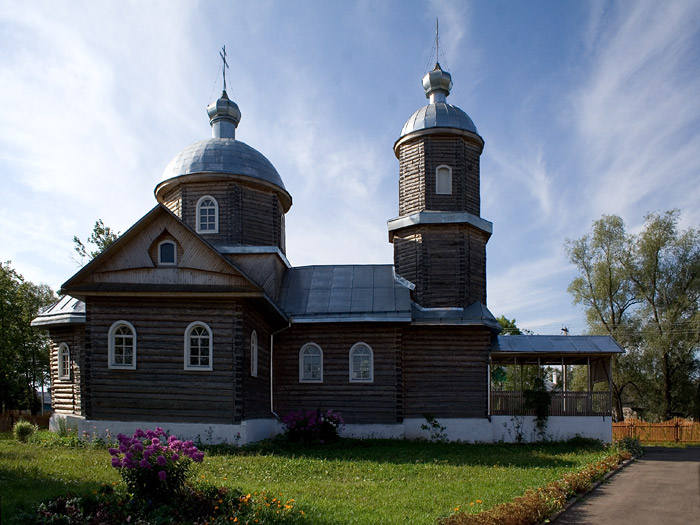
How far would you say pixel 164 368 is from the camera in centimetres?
1549

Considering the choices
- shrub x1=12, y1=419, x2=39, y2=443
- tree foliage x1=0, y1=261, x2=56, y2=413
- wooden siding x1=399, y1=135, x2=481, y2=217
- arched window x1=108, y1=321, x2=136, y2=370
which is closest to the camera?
arched window x1=108, y1=321, x2=136, y2=370

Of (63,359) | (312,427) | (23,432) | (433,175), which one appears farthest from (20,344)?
(433,175)

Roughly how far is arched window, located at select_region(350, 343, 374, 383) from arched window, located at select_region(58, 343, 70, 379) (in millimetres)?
8631

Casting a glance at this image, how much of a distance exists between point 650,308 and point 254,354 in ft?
71.8

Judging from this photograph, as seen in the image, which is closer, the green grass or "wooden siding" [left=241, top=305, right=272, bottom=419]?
the green grass

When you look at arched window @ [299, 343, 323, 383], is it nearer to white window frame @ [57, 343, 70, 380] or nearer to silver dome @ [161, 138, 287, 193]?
silver dome @ [161, 138, 287, 193]

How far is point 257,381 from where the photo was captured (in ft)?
56.5

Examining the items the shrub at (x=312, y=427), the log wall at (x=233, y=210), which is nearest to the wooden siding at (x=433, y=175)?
the log wall at (x=233, y=210)

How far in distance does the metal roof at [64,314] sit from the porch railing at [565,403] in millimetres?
12700

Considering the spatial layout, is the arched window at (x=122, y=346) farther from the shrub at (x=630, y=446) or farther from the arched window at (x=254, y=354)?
the shrub at (x=630, y=446)

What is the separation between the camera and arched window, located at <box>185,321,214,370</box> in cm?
1547

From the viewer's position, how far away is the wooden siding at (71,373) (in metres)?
18.5

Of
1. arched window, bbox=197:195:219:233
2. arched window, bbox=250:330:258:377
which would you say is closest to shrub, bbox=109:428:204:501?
arched window, bbox=250:330:258:377

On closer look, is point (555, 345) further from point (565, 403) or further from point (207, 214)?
point (207, 214)
